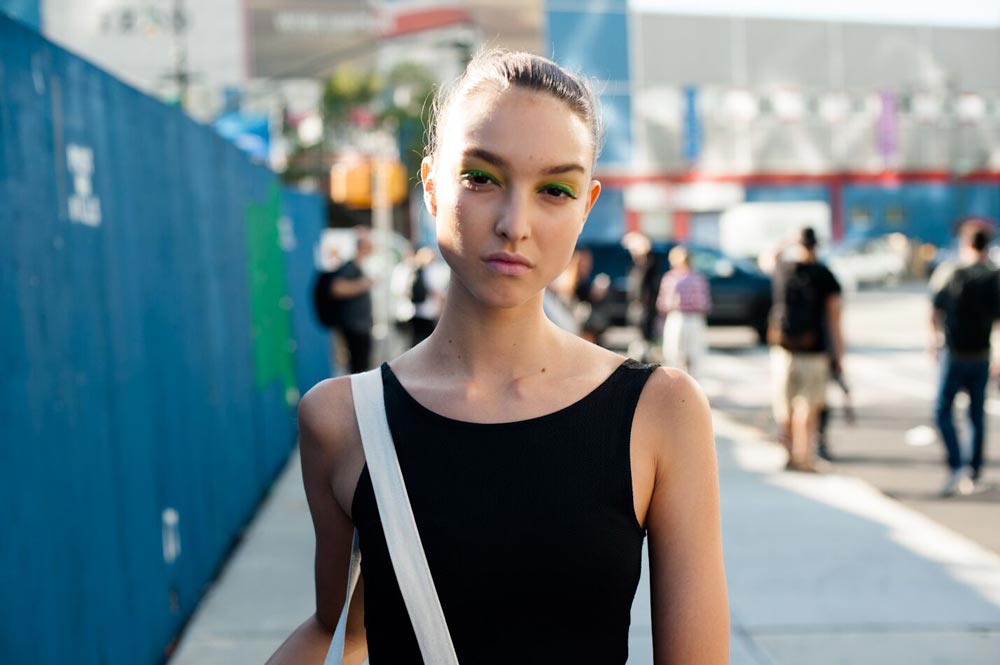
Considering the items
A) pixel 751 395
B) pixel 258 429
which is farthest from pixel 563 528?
pixel 751 395

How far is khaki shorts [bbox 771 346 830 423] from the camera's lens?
923cm

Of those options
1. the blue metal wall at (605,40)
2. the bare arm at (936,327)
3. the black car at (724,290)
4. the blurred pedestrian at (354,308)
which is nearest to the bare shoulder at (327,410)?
the bare arm at (936,327)

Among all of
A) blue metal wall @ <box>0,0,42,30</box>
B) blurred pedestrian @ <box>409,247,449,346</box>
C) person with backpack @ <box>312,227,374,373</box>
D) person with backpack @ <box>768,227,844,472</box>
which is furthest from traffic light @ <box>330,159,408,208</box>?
blue metal wall @ <box>0,0,42,30</box>

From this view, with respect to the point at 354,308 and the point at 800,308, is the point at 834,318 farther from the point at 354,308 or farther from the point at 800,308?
the point at 354,308

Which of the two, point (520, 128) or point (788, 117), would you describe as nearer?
point (520, 128)

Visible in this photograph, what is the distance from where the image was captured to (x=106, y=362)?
4.36 metres

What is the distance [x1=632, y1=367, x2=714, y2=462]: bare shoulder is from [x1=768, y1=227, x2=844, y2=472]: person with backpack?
7767 millimetres

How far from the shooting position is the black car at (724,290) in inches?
809

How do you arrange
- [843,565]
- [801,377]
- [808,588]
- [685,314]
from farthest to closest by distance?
[685,314], [801,377], [843,565], [808,588]

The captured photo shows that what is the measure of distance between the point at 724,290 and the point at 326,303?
10865 mm

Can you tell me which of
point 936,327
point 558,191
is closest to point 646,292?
point 936,327

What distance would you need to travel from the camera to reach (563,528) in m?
1.57

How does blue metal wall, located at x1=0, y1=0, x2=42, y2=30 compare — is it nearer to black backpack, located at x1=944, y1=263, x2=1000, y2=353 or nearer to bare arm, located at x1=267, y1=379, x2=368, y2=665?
bare arm, located at x1=267, y1=379, x2=368, y2=665

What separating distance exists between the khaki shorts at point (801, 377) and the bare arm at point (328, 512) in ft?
25.8
